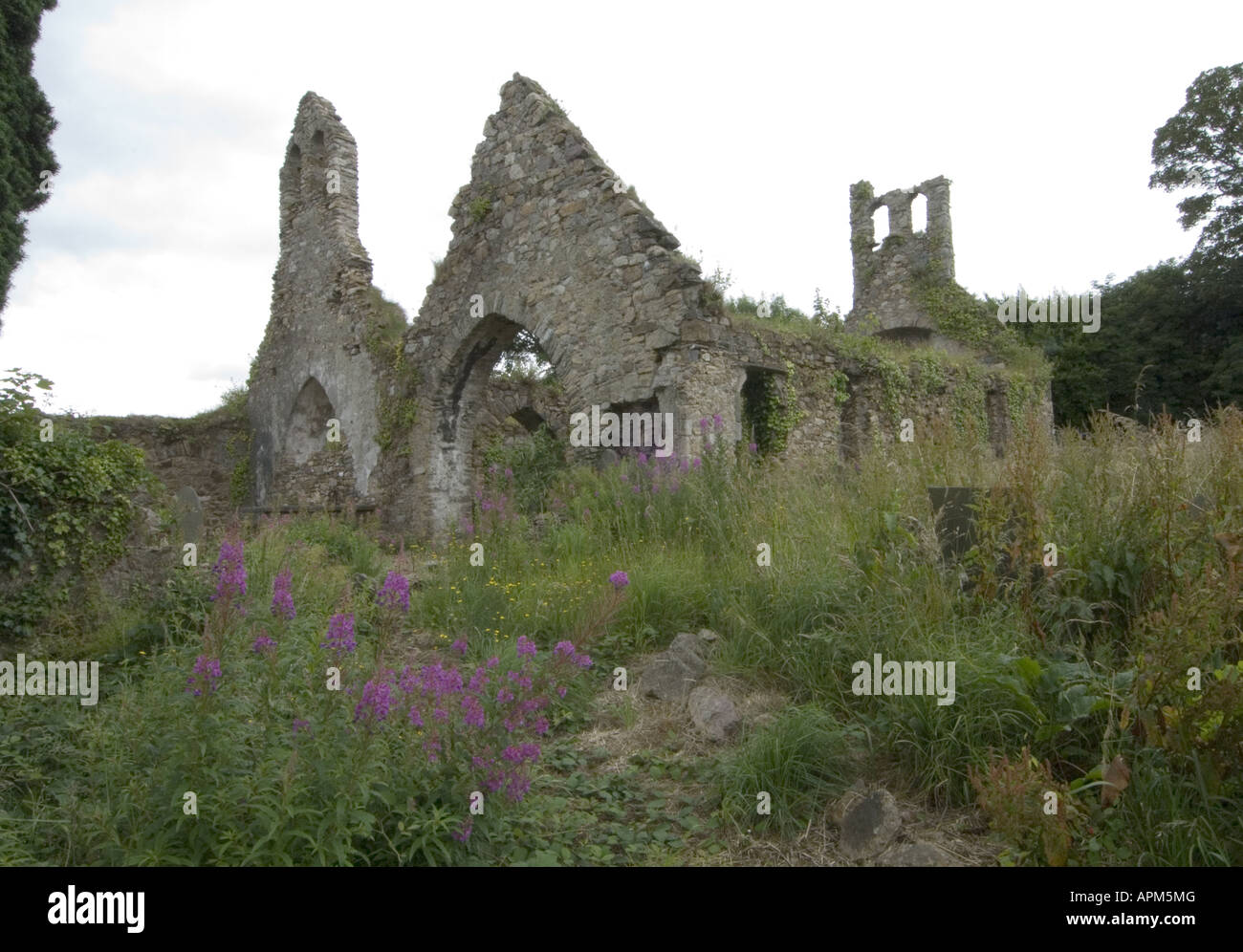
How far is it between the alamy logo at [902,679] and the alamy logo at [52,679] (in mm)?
3822

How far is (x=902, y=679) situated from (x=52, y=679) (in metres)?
4.60

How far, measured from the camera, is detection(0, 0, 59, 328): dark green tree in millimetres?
14414

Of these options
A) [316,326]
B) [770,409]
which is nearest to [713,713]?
[770,409]

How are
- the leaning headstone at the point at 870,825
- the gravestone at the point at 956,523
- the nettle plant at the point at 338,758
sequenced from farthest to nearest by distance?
the gravestone at the point at 956,523
the leaning headstone at the point at 870,825
the nettle plant at the point at 338,758

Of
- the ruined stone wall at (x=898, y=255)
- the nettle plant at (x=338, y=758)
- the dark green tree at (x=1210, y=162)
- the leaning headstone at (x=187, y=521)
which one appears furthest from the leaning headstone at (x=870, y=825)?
the dark green tree at (x=1210, y=162)

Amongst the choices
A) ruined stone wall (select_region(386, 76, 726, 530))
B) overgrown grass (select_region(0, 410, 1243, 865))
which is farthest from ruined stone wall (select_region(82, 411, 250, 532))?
overgrown grass (select_region(0, 410, 1243, 865))

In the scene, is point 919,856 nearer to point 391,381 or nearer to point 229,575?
point 229,575

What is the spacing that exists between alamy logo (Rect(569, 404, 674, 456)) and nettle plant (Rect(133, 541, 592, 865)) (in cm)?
620

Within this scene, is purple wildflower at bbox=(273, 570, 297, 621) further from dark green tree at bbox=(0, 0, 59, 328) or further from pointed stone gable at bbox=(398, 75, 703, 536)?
dark green tree at bbox=(0, 0, 59, 328)

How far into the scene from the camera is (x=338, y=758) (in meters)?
2.85

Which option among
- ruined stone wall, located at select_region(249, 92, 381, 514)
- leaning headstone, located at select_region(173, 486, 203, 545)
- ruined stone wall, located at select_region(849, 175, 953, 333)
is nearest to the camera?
leaning headstone, located at select_region(173, 486, 203, 545)

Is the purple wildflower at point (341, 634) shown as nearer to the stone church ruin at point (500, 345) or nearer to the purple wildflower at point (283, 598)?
the purple wildflower at point (283, 598)

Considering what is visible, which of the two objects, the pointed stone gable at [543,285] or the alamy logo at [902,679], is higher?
the pointed stone gable at [543,285]

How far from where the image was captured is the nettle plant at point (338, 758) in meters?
2.66
